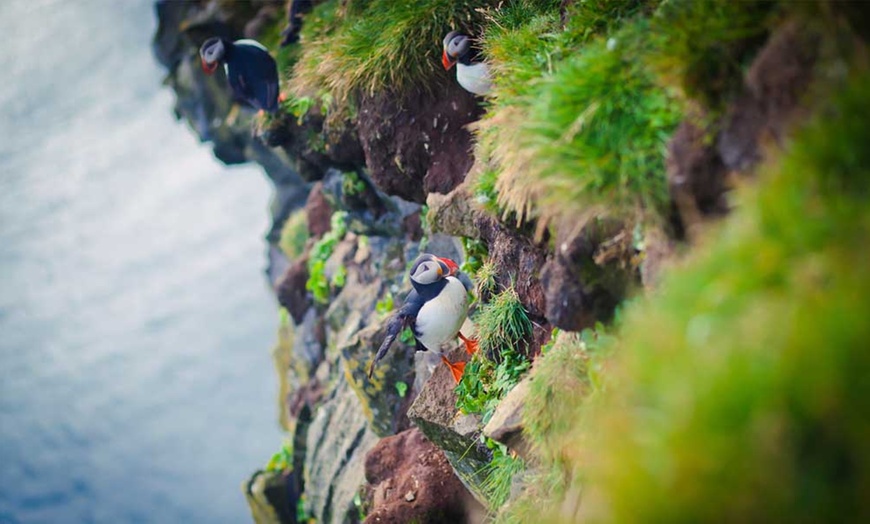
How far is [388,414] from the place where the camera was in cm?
600

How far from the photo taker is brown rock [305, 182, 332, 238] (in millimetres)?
8820

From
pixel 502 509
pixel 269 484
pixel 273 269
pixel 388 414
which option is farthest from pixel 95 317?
pixel 502 509

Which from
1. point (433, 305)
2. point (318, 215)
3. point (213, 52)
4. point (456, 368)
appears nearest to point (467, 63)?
point (433, 305)

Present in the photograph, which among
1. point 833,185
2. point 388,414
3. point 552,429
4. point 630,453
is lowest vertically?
point 388,414

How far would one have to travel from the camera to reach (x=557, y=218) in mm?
2934

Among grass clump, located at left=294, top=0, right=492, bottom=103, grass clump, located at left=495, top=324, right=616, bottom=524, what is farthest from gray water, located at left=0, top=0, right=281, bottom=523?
grass clump, located at left=495, top=324, right=616, bottom=524

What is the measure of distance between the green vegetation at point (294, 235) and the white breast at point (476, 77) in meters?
6.31

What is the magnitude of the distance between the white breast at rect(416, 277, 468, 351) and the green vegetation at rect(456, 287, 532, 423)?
0.20 metres

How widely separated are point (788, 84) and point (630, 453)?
4.36 feet

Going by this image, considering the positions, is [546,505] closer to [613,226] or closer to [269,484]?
[613,226]

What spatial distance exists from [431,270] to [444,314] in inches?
11.3

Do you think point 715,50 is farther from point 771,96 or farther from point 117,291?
point 117,291

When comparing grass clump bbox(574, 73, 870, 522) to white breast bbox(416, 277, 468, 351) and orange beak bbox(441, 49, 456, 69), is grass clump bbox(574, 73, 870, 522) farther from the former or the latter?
orange beak bbox(441, 49, 456, 69)

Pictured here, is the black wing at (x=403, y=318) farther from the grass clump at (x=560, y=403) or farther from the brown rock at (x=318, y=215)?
the brown rock at (x=318, y=215)
